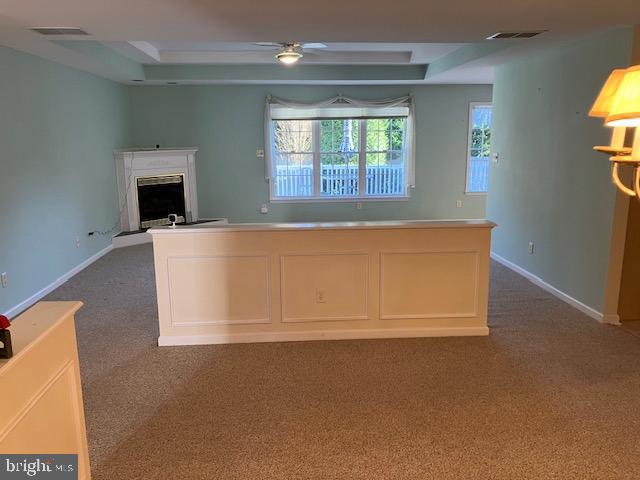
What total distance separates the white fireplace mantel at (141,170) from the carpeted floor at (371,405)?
3439 mm

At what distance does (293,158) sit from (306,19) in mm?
4765

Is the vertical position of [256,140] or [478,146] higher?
[256,140]

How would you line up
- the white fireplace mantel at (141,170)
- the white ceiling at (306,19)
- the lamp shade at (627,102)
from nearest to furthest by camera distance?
1. the lamp shade at (627,102)
2. the white ceiling at (306,19)
3. the white fireplace mantel at (141,170)

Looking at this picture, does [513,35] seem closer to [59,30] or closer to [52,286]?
[59,30]

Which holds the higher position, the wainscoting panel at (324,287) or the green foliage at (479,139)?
the green foliage at (479,139)

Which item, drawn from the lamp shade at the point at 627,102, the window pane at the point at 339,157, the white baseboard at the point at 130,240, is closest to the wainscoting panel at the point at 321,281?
the lamp shade at the point at 627,102

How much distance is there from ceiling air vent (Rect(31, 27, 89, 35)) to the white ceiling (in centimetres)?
9

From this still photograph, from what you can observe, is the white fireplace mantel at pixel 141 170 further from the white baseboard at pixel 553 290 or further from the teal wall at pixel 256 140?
the white baseboard at pixel 553 290

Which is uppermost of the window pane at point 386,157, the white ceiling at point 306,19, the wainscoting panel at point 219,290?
the white ceiling at point 306,19

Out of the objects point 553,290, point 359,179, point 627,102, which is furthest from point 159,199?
point 627,102

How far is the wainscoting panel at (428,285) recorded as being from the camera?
3818mm

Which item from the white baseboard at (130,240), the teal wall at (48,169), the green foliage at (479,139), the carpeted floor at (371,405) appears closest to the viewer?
the carpeted floor at (371,405)

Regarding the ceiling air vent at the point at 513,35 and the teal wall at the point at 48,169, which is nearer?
the ceiling air vent at the point at 513,35

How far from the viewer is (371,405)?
2.91m
